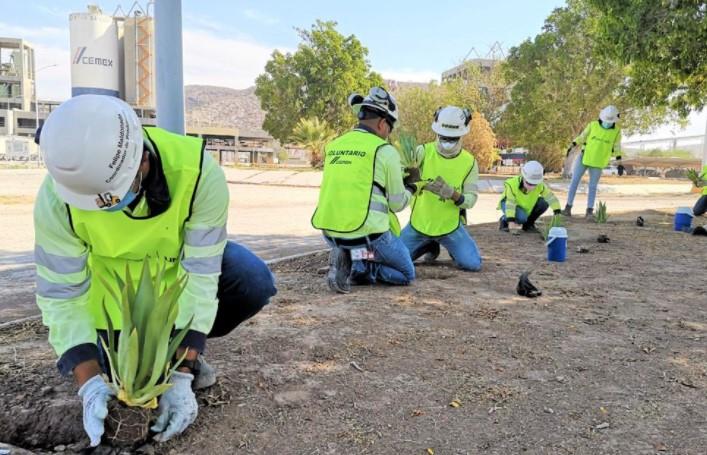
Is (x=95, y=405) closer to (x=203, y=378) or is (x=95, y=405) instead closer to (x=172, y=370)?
(x=172, y=370)

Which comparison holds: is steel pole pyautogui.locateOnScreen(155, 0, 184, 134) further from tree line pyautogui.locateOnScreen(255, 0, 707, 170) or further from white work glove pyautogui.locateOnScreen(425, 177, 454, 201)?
tree line pyautogui.locateOnScreen(255, 0, 707, 170)

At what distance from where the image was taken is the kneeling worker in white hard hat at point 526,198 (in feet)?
24.7

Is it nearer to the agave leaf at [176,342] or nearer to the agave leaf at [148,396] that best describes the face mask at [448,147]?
the agave leaf at [176,342]

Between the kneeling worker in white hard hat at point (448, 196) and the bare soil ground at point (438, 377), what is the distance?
87cm

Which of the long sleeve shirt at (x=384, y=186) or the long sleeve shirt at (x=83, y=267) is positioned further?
the long sleeve shirt at (x=384, y=186)

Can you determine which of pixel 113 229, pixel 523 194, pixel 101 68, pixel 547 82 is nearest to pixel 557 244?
pixel 523 194

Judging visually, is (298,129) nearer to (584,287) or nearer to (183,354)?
(584,287)

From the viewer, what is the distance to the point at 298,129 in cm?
3356

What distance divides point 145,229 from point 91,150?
52 centimetres

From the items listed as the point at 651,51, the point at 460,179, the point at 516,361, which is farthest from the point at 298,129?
the point at 516,361

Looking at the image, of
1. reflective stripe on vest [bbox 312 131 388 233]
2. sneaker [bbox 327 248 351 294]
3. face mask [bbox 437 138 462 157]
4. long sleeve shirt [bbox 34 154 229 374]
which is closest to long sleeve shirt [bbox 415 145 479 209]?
face mask [bbox 437 138 462 157]

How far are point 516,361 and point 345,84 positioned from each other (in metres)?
37.3

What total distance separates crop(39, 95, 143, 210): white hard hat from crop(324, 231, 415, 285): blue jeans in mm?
2607

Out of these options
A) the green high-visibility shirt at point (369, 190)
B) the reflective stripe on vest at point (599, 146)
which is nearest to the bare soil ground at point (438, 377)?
the green high-visibility shirt at point (369, 190)
